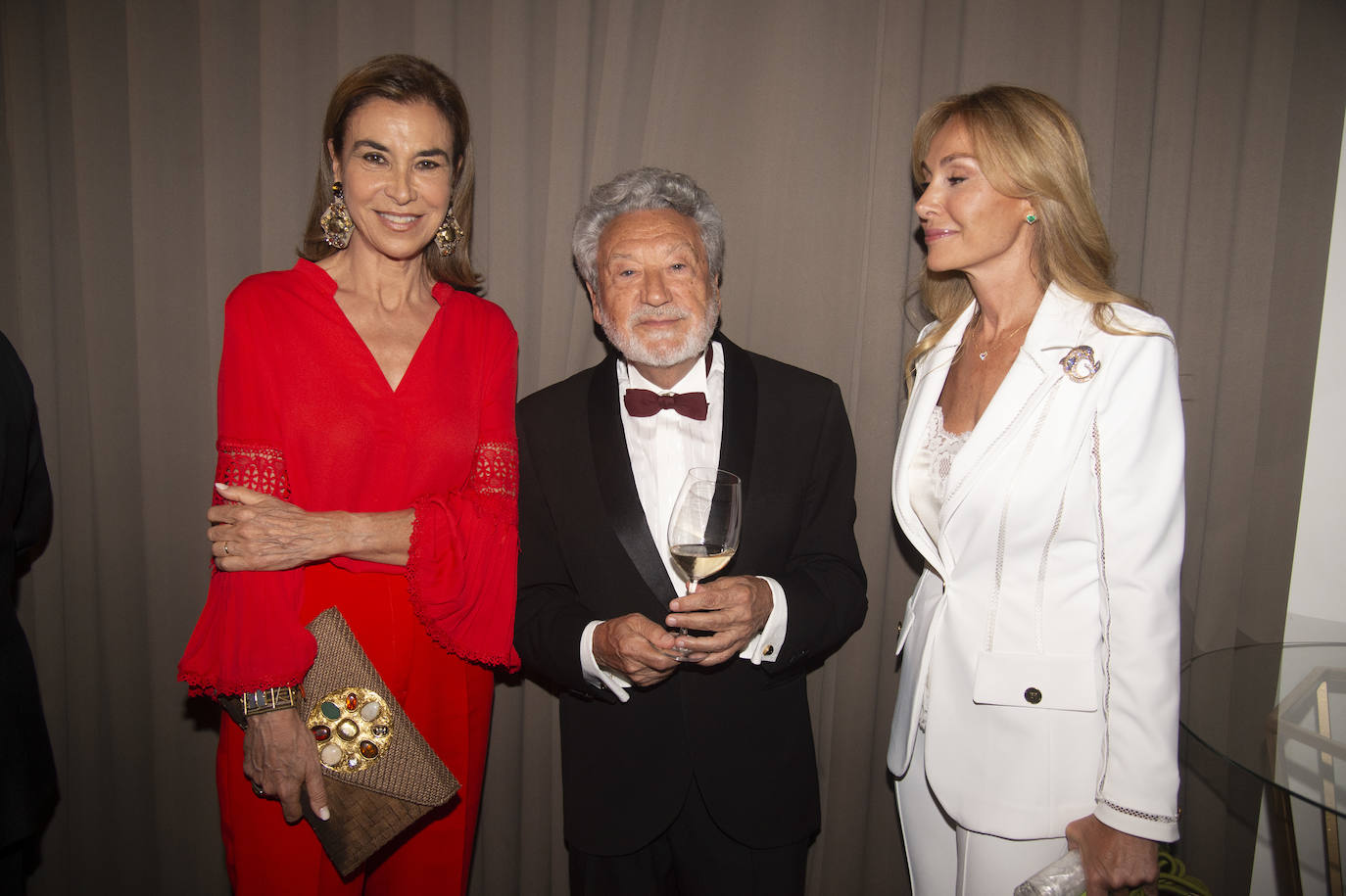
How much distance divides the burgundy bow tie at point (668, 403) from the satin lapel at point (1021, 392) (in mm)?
618

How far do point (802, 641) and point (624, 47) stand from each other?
1842mm

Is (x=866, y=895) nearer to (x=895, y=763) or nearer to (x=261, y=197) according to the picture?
(x=895, y=763)

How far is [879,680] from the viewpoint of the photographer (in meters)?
2.61

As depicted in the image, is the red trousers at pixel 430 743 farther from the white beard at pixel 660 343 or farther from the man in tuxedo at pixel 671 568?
the white beard at pixel 660 343

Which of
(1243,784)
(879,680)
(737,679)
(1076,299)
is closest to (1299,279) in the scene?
(1076,299)

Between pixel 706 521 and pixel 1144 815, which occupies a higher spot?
pixel 706 521

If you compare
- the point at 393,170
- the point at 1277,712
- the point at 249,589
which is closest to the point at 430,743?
the point at 249,589

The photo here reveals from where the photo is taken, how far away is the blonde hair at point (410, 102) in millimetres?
1842

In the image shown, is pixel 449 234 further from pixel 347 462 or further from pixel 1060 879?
pixel 1060 879

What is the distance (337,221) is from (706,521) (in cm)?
117

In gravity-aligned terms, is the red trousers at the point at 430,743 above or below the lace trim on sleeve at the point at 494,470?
below

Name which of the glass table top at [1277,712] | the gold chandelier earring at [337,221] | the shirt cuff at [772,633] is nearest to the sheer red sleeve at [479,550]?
the gold chandelier earring at [337,221]

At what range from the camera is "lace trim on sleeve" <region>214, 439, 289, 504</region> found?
67.2 inches

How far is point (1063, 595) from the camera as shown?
5.31 feet
